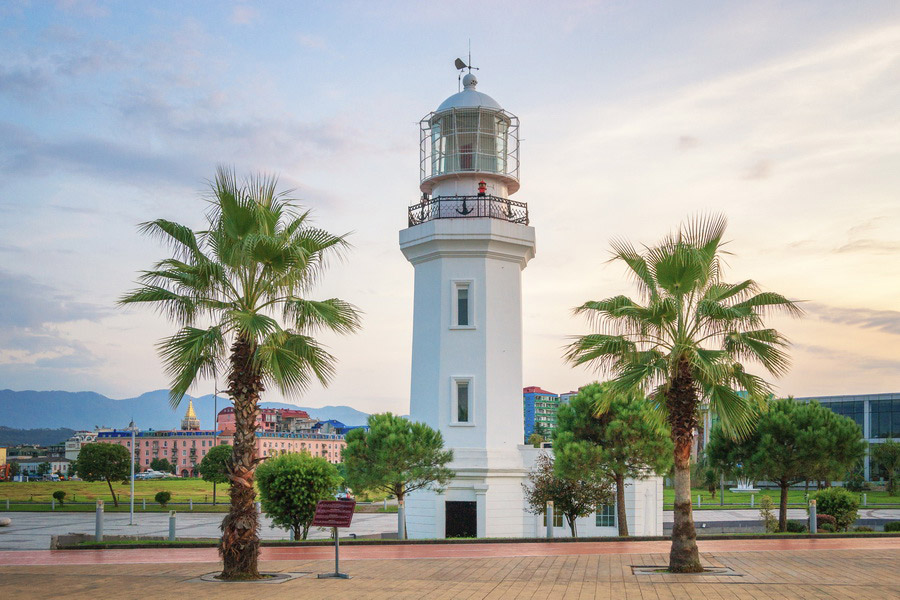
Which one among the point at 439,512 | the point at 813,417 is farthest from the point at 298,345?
the point at 813,417

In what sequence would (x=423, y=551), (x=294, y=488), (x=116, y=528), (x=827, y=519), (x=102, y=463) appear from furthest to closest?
(x=102, y=463) → (x=116, y=528) → (x=827, y=519) → (x=294, y=488) → (x=423, y=551)

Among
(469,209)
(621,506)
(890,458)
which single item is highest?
(469,209)

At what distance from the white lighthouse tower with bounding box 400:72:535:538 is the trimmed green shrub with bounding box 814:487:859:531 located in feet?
35.6

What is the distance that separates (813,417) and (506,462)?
1316cm

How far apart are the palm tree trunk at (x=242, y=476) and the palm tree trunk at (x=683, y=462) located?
24.7ft

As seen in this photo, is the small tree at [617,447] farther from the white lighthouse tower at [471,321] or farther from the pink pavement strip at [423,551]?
the pink pavement strip at [423,551]

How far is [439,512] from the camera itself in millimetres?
28094

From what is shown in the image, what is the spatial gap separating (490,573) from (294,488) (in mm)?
13186

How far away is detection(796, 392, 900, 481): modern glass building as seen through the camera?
88750 mm

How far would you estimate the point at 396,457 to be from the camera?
2634 centimetres

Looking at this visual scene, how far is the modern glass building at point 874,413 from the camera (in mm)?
88750

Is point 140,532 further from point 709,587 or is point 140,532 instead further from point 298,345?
point 709,587

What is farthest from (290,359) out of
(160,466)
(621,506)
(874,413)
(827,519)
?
(160,466)

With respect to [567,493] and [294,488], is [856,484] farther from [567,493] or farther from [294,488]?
[294,488]
